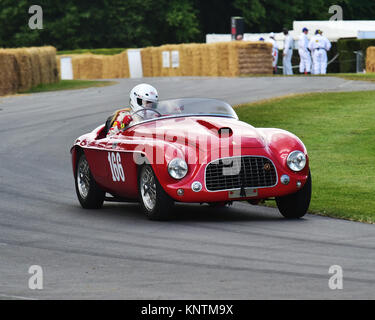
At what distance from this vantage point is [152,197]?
36.0ft

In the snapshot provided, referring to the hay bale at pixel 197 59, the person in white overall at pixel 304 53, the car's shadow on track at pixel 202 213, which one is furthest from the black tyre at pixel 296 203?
the hay bale at pixel 197 59

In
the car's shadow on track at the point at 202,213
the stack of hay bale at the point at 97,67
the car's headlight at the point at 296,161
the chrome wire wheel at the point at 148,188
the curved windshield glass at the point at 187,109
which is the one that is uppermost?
the curved windshield glass at the point at 187,109

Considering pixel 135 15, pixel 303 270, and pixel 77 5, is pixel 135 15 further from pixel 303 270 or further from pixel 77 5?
pixel 303 270

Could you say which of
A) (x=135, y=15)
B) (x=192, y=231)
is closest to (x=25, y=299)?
(x=192, y=231)

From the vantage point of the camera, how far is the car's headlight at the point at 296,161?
Result: 10953mm

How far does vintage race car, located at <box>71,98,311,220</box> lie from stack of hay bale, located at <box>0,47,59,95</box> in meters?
25.6

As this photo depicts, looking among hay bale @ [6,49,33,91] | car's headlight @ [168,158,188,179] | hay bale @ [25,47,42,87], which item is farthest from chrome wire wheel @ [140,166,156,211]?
hay bale @ [25,47,42,87]

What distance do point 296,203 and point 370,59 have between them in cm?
3047

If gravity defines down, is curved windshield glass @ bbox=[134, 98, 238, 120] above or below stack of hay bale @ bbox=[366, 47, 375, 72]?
above

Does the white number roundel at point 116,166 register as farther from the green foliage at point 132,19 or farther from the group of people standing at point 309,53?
the green foliage at point 132,19

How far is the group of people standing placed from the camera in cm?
4272

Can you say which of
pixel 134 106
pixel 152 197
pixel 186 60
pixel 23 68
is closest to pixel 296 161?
pixel 152 197

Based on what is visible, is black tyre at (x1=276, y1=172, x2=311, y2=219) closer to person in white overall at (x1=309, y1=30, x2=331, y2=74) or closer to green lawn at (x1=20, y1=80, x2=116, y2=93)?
green lawn at (x1=20, y1=80, x2=116, y2=93)

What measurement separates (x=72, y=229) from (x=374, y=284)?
4.23m
